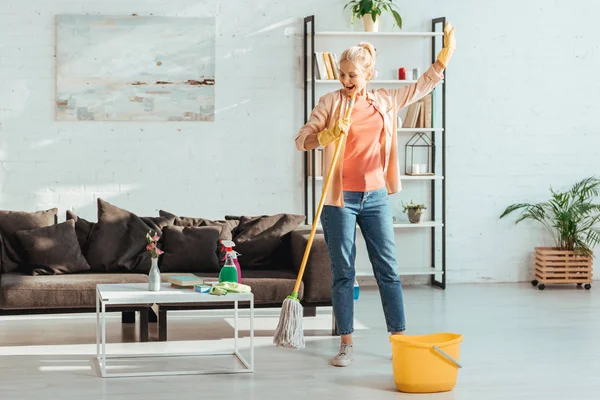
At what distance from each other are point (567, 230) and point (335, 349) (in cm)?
317

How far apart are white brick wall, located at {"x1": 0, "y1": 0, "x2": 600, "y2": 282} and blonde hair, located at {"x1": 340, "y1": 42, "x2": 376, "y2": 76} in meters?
2.94

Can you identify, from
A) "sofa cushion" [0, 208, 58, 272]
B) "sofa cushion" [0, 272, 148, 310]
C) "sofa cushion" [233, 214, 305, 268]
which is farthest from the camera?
"sofa cushion" [233, 214, 305, 268]

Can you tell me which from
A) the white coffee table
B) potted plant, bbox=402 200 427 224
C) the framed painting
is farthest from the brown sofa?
potted plant, bbox=402 200 427 224

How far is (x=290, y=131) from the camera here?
24.7ft

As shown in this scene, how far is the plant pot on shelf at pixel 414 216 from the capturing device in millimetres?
7551

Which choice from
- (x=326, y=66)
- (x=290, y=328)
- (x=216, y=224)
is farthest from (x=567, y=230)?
(x=290, y=328)

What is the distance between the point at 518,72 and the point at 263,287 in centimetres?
347

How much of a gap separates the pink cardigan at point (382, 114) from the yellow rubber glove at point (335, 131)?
7 cm

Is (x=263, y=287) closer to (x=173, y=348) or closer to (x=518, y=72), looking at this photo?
(x=173, y=348)

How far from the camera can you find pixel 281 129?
7.53 metres

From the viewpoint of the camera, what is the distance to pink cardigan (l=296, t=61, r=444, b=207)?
4.56 meters

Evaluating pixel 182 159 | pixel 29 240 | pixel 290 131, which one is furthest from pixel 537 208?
pixel 29 240

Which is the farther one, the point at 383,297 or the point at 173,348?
the point at 173,348

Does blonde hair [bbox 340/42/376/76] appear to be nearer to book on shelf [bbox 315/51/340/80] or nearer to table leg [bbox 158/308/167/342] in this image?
table leg [bbox 158/308/167/342]
